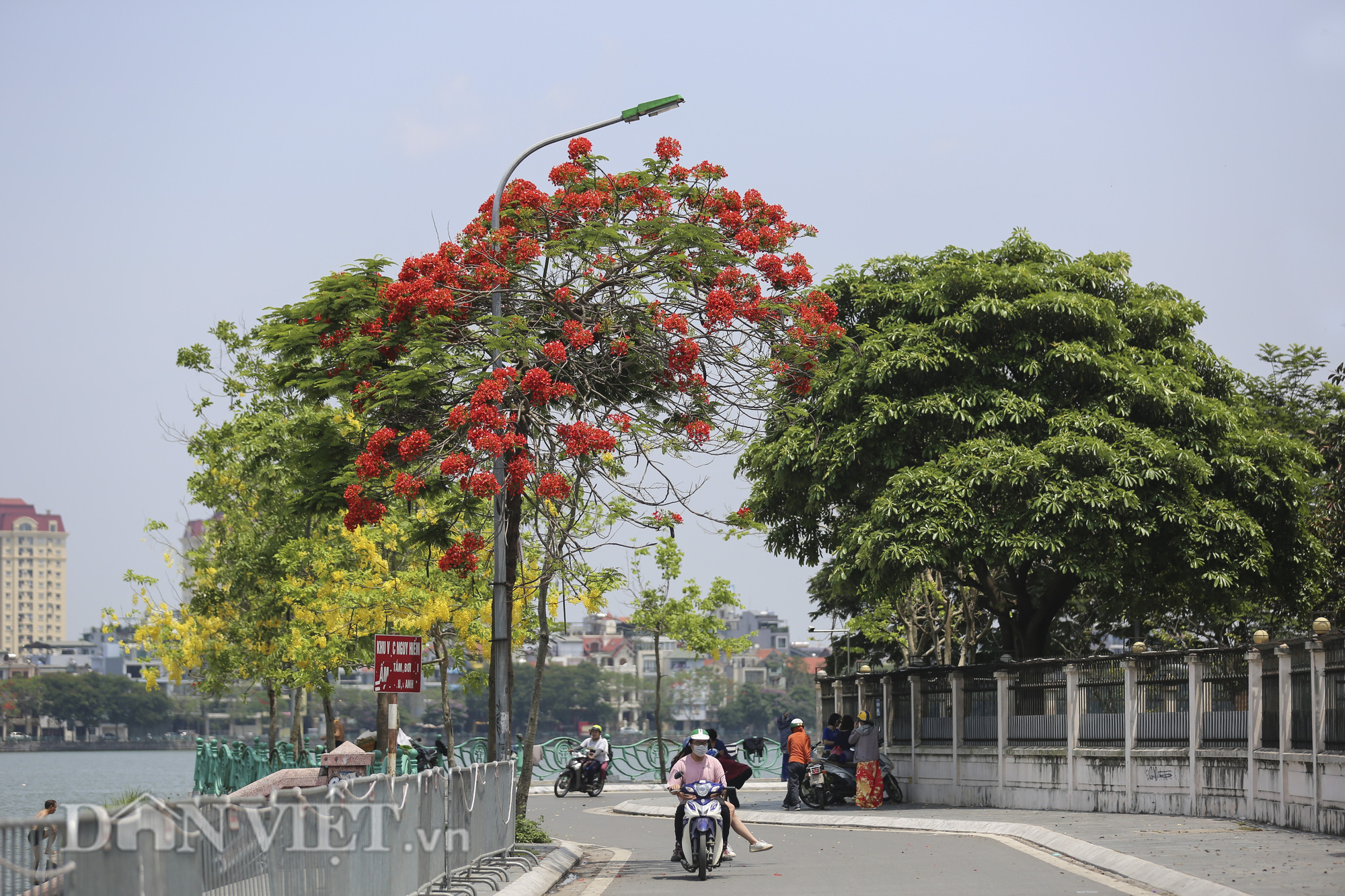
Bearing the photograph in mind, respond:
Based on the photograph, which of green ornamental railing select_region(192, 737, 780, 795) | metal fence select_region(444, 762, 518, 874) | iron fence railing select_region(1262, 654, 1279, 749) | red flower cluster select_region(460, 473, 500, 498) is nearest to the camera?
metal fence select_region(444, 762, 518, 874)

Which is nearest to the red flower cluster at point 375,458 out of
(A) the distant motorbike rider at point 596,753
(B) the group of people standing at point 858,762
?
(B) the group of people standing at point 858,762

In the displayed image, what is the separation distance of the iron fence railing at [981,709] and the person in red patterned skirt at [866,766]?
1.71 m

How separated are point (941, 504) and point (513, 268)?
36.1ft

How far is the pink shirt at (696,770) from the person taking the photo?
623 inches

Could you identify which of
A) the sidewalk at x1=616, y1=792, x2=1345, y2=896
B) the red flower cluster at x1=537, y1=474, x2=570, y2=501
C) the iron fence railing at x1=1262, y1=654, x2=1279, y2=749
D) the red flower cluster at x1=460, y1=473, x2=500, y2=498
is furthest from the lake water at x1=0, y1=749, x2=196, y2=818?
the iron fence railing at x1=1262, y1=654, x2=1279, y2=749

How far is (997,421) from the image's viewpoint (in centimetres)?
2683

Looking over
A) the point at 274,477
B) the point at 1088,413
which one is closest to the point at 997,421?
the point at 1088,413

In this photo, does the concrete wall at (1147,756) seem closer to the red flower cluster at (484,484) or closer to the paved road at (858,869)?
the paved road at (858,869)

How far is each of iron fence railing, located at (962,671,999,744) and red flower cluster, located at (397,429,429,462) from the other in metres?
13.6

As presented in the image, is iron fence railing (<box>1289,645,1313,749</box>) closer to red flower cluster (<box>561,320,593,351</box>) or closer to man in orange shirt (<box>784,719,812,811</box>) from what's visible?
red flower cluster (<box>561,320,593,351</box>)

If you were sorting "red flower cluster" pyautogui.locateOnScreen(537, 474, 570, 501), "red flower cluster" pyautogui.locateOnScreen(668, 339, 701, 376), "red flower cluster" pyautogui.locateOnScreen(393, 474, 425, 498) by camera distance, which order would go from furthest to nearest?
"red flower cluster" pyautogui.locateOnScreen(668, 339, 701, 376), "red flower cluster" pyautogui.locateOnScreen(393, 474, 425, 498), "red flower cluster" pyautogui.locateOnScreen(537, 474, 570, 501)

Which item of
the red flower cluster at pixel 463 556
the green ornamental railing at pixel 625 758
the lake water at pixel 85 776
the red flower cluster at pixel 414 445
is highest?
the red flower cluster at pixel 414 445

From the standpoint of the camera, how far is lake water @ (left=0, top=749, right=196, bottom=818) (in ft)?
183

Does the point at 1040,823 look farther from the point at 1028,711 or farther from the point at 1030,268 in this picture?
the point at 1030,268
